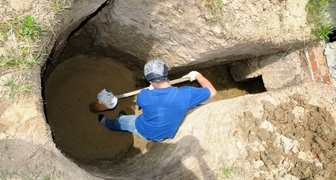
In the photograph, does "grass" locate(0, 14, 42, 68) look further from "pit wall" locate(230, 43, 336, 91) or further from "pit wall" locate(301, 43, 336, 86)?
"pit wall" locate(301, 43, 336, 86)

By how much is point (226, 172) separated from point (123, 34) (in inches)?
71.5

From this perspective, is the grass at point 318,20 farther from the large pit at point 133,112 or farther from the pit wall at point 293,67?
the large pit at point 133,112

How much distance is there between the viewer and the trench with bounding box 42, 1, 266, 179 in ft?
13.0

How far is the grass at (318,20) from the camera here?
3.37 meters

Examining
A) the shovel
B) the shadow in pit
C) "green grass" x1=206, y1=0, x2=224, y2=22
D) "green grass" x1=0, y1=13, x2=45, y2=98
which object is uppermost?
"green grass" x1=0, y1=13, x2=45, y2=98

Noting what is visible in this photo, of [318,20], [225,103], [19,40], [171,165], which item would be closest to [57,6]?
[19,40]

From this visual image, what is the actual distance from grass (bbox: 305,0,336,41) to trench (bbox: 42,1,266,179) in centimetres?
103

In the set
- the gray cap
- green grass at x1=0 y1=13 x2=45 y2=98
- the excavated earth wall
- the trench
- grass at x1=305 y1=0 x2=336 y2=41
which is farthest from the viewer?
the trench

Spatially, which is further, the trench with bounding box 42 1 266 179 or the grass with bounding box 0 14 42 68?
the trench with bounding box 42 1 266 179

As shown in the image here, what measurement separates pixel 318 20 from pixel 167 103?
1.82 m

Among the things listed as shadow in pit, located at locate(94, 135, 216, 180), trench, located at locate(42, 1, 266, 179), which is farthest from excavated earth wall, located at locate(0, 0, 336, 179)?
trench, located at locate(42, 1, 266, 179)

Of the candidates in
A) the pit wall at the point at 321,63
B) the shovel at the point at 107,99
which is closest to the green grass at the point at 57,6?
the shovel at the point at 107,99

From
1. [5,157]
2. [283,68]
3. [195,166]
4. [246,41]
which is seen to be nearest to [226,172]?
[195,166]

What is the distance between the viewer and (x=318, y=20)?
3.41 meters
